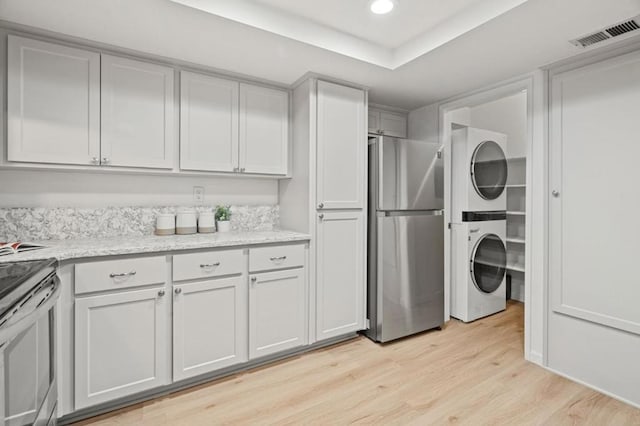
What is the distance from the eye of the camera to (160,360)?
73.9 inches

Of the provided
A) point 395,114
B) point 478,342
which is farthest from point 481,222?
point 395,114

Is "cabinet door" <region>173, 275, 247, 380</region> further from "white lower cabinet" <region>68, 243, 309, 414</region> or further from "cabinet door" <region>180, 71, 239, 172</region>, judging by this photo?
"cabinet door" <region>180, 71, 239, 172</region>

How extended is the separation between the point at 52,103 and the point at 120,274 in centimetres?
111

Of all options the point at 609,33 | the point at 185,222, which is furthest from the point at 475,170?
the point at 185,222

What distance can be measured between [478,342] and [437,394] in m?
0.94

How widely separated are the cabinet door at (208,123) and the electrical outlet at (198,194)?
0.29m

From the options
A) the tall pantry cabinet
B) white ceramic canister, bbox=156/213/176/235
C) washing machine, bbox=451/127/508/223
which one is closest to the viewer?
white ceramic canister, bbox=156/213/176/235

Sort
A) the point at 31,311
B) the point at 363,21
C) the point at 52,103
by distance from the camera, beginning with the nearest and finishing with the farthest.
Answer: the point at 31,311, the point at 52,103, the point at 363,21

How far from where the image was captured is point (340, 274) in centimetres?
259

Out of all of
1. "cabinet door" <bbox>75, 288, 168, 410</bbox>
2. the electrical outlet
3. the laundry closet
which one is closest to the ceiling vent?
the laundry closet

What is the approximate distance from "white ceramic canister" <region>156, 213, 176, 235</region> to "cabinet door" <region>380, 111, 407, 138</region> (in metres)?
2.18

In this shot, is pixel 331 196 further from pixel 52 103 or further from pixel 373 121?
pixel 52 103

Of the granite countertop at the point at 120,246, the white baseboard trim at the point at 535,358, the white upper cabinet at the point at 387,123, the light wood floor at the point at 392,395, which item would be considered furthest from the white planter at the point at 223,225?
the white baseboard trim at the point at 535,358

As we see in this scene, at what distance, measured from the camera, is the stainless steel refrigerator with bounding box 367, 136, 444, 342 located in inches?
104
